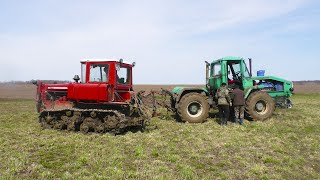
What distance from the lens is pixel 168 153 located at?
8328 mm

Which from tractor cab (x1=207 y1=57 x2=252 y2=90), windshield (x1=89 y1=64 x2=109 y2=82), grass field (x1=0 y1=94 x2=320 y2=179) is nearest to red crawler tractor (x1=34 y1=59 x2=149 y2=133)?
windshield (x1=89 y1=64 x2=109 y2=82)

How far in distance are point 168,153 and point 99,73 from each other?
444 cm

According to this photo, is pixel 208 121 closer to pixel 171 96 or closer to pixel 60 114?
pixel 171 96

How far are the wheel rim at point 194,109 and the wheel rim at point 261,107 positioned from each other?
249 centimetres

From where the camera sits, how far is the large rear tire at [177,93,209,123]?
13.3 meters

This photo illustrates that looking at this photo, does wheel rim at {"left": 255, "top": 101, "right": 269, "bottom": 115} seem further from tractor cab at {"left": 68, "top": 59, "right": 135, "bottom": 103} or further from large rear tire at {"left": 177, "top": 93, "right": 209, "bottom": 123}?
tractor cab at {"left": 68, "top": 59, "right": 135, "bottom": 103}

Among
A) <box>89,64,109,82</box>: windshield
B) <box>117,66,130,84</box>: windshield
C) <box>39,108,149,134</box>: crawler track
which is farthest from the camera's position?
<box>117,66,130,84</box>: windshield

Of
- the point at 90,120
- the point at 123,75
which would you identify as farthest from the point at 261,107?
the point at 90,120

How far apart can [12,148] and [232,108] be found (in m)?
9.15

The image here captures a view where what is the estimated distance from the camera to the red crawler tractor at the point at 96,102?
10.9m

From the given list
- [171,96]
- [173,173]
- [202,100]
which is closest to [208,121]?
[202,100]

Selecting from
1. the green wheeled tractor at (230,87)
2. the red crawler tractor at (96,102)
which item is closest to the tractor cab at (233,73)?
the green wheeled tractor at (230,87)

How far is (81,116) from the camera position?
36.9 feet

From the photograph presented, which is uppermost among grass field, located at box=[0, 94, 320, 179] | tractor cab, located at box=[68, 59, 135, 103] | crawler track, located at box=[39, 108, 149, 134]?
tractor cab, located at box=[68, 59, 135, 103]
